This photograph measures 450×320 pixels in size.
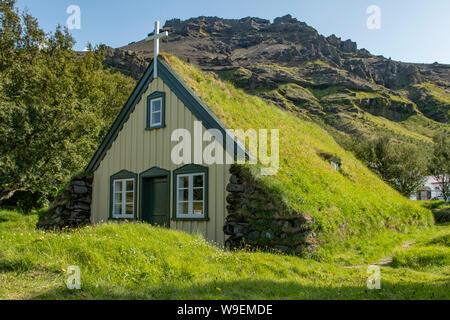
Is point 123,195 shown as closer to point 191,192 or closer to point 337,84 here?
point 191,192

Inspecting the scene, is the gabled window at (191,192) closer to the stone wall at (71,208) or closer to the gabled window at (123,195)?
the gabled window at (123,195)

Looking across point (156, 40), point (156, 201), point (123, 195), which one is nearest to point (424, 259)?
point (156, 201)

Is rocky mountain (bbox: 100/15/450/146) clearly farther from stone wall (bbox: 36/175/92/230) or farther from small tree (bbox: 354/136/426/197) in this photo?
stone wall (bbox: 36/175/92/230)

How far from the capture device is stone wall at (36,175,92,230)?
14.7m

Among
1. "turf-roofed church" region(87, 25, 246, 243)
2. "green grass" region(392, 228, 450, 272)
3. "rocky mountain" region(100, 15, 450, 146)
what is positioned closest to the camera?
"green grass" region(392, 228, 450, 272)

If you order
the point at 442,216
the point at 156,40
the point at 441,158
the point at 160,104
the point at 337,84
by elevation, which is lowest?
the point at 442,216

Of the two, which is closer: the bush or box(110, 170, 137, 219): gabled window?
box(110, 170, 137, 219): gabled window

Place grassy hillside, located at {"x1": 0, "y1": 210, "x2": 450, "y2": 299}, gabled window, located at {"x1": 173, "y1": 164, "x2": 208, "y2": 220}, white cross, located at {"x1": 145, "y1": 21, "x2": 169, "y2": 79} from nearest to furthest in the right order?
grassy hillside, located at {"x1": 0, "y1": 210, "x2": 450, "y2": 299} → gabled window, located at {"x1": 173, "y1": 164, "x2": 208, "y2": 220} → white cross, located at {"x1": 145, "y1": 21, "x2": 169, "y2": 79}

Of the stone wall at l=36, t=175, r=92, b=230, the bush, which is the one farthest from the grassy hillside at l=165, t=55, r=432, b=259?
the stone wall at l=36, t=175, r=92, b=230

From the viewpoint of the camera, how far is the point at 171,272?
6.86m

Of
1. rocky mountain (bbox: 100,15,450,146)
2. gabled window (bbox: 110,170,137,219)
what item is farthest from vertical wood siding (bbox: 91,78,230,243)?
rocky mountain (bbox: 100,15,450,146)

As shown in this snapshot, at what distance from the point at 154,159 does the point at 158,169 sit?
50 cm

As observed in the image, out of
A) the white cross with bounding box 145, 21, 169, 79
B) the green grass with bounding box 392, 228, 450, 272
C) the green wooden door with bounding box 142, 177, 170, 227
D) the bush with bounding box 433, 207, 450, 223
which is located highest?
the white cross with bounding box 145, 21, 169, 79

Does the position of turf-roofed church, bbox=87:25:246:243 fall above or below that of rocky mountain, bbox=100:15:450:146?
below
